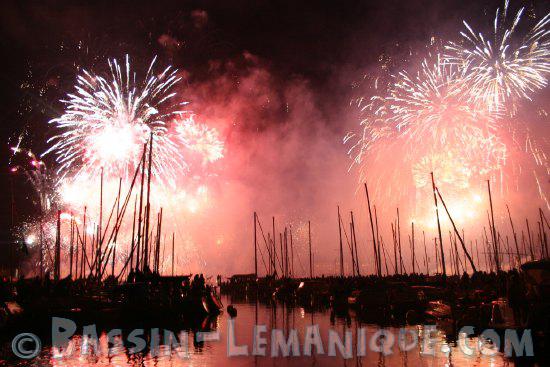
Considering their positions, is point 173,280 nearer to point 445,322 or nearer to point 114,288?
point 114,288

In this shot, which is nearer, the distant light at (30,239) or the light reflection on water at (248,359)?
the light reflection on water at (248,359)

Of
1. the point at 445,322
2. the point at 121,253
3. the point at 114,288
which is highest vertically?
the point at 121,253

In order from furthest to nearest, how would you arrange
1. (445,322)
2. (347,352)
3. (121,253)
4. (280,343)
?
(121,253)
(445,322)
(280,343)
(347,352)

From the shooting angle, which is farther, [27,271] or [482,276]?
[27,271]

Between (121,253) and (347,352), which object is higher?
(121,253)

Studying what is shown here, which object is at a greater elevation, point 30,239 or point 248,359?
point 30,239

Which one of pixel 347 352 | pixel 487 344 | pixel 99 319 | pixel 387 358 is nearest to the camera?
pixel 387 358

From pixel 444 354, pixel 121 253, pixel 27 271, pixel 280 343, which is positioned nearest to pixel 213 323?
pixel 280 343

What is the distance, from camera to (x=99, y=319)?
29.3m

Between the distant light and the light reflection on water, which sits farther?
the distant light

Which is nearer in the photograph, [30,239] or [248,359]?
[248,359]

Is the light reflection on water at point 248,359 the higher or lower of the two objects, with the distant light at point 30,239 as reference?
lower

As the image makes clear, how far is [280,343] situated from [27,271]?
73208mm

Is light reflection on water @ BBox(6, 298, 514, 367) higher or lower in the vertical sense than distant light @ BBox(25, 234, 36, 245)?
lower
